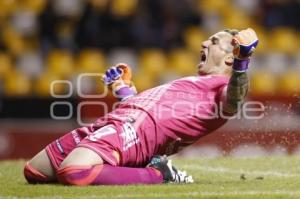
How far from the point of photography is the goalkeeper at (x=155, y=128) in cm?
706

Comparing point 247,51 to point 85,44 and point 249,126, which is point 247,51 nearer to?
point 249,126

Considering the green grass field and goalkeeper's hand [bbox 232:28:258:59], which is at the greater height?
goalkeeper's hand [bbox 232:28:258:59]

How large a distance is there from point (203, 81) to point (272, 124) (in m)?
4.53

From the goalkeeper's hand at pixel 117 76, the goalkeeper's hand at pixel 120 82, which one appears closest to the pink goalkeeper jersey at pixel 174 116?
the goalkeeper's hand at pixel 120 82

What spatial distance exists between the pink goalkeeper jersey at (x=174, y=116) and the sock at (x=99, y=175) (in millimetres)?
198

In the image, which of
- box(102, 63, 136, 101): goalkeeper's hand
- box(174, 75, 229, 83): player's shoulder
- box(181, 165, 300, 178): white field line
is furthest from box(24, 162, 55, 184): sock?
box(181, 165, 300, 178): white field line

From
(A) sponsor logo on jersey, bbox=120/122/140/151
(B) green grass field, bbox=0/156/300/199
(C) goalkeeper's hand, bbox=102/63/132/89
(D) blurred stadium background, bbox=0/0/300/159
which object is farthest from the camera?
(D) blurred stadium background, bbox=0/0/300/159

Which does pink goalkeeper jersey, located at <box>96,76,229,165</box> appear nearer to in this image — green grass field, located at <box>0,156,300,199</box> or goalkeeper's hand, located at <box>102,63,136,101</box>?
green grass field, located at <box>0,156,300,199</box>

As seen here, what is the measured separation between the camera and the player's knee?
23.1 feet

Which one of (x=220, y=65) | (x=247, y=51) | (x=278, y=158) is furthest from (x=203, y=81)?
(x=278, y=158)

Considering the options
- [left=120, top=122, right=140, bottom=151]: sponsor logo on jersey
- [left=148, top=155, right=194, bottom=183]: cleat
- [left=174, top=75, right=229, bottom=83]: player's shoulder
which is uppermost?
[left=174, top=75, right=229, bottom=83]: player's shoulder

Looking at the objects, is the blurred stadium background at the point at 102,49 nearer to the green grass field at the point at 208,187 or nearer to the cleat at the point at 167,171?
the green grass field at the point at 208,187

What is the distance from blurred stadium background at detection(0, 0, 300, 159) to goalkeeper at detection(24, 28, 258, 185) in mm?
5171

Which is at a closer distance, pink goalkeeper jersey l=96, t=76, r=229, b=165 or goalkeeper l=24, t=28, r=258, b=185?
goalkeeper l=24, t=28, r=258, b=185
